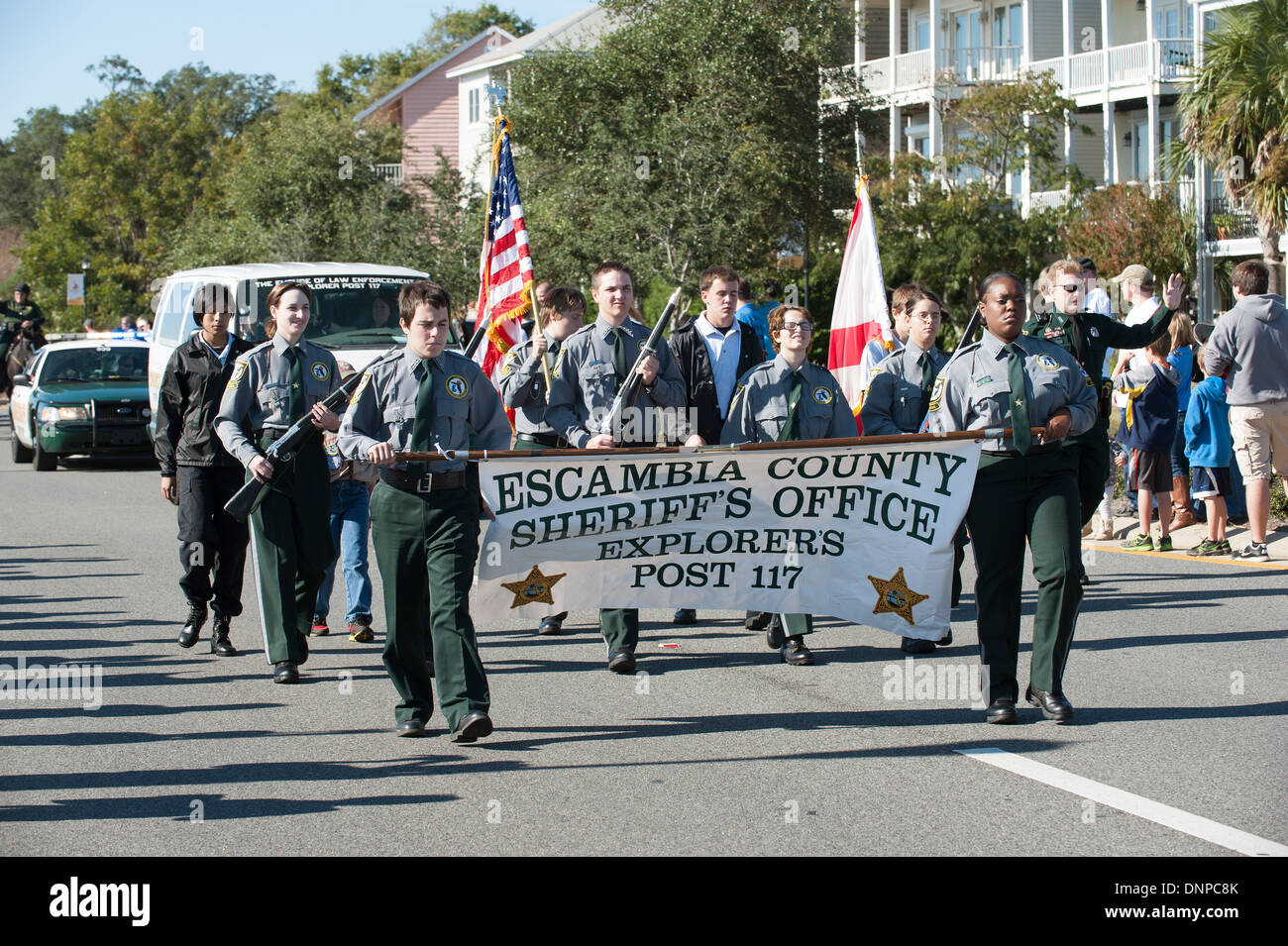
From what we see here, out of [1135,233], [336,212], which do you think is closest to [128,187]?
[336,212]

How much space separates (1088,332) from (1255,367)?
3.78m

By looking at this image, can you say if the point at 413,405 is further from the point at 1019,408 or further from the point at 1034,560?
the point at 1034,560

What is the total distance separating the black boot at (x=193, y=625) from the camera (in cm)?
968

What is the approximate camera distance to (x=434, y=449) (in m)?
7.06

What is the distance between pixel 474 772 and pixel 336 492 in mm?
4021

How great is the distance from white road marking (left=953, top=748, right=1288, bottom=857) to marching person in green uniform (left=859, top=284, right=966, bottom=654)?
2.54 metres

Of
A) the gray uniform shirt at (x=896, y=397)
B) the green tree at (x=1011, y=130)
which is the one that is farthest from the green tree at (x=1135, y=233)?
the gray uniform shirt at (x=896, y=397)

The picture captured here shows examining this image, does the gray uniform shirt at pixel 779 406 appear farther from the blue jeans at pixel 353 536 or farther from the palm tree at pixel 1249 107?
the palm tree at pixel 1249 107

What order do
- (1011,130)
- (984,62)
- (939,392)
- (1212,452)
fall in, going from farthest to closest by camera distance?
(984,62), (1011,130), (1212,452), (939,392)

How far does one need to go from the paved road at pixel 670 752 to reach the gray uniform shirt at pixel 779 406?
1328 millimetres

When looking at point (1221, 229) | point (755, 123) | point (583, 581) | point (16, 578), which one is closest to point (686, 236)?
point (755, 123)

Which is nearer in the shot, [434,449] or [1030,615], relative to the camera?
[434,449]

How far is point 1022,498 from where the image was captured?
7.35 metres

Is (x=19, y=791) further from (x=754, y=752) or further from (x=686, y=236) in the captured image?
(x=686, y=236)
